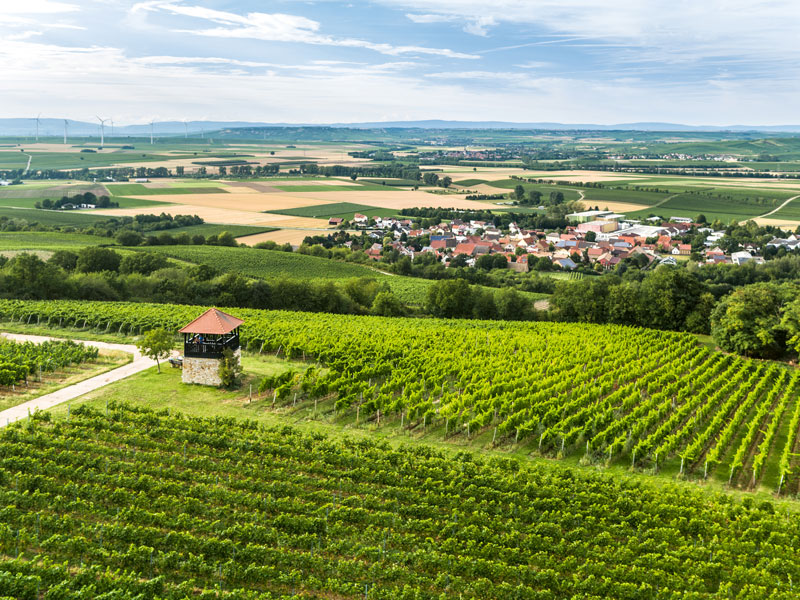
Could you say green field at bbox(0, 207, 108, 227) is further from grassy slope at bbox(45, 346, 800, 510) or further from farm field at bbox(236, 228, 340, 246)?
grassy slope at bbox(45, 346, 800, 510)

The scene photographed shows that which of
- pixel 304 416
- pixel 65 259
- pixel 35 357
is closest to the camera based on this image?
pixel 304 416

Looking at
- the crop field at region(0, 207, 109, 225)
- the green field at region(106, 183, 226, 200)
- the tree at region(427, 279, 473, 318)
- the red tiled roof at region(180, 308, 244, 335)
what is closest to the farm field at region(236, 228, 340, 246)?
the crop field at region(0, 207, 109, 225)

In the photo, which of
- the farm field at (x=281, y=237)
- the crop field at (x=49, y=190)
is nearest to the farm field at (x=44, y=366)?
the farm field at (x=281, y=237)

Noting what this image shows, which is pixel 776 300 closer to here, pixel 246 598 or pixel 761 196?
pixel 246 598

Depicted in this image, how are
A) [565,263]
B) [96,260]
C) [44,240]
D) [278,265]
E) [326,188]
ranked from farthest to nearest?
[326,188], [565,263], [44,240], [278,265], [96,260]

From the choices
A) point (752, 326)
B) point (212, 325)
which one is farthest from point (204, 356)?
point (752, 326)

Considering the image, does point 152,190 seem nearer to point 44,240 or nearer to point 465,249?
point 44,240

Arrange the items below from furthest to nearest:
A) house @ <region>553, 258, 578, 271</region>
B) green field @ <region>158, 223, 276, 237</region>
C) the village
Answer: green field @ <region>158, 223, 276, 237</region>, the village, house @ <region>553, 258, 578, 271</region>
